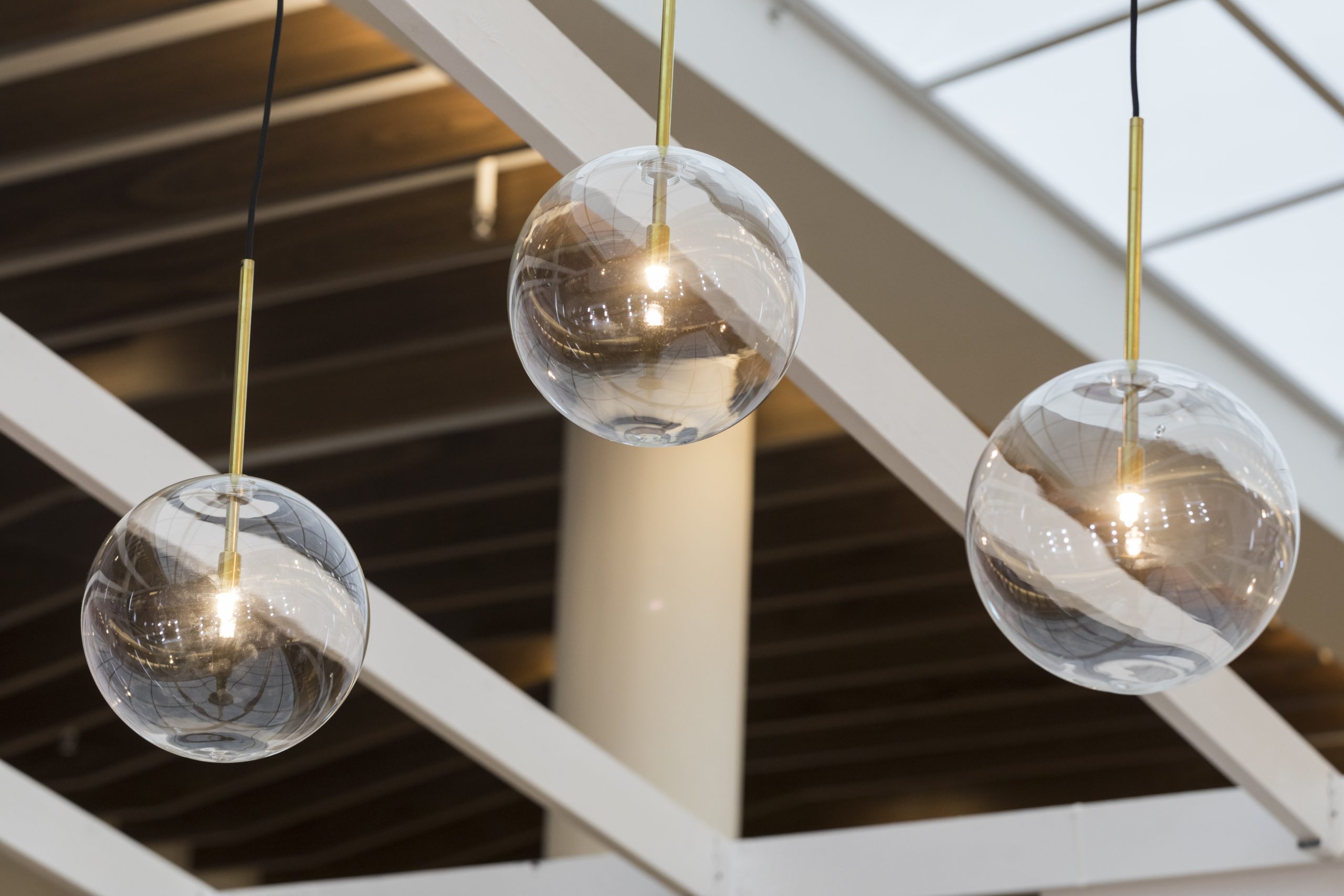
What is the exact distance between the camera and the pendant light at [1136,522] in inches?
61.9

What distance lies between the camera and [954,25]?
4094mm

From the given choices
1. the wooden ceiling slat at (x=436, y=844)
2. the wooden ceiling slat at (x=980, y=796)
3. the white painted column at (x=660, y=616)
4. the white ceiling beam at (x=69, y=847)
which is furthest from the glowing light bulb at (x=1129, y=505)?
the wooden ceiling slat at (x=436, y=844)

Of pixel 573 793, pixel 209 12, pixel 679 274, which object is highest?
pixel 209 12

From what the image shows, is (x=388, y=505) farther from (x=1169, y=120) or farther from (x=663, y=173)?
(x=663, y=173)

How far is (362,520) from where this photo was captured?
7883 millimetres

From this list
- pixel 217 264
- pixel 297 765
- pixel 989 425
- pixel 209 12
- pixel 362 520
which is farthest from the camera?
pixel 297 765

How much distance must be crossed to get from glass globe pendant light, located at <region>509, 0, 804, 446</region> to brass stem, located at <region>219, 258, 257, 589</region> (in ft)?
1.48

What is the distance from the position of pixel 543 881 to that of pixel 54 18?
95.9 inches

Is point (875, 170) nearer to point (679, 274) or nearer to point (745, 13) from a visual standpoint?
→ point (745, 13)

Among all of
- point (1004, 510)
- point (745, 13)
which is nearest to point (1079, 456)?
point (1004, 510)

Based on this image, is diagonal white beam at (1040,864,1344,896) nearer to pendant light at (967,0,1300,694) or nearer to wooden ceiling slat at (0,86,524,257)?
wooden ceiling slat at (0,86,524,257)

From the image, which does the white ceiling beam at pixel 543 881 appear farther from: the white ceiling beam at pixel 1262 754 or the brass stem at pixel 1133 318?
the brass stem at pixel 1133 318

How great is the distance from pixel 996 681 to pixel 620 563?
4744mm

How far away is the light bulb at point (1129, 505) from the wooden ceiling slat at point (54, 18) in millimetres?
3561
